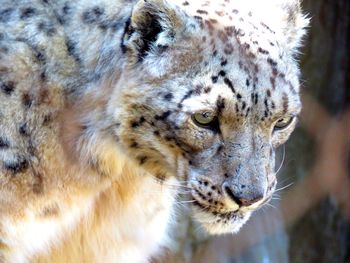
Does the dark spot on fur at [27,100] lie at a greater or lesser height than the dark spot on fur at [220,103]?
lesser

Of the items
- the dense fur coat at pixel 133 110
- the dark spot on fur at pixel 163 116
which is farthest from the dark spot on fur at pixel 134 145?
the dark spot on fur at pixel 163 116

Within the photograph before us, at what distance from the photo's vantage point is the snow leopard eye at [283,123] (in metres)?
3.15

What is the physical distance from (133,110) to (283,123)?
0.51m

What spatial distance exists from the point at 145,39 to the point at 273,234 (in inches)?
103

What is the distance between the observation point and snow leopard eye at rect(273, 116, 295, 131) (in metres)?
3.15

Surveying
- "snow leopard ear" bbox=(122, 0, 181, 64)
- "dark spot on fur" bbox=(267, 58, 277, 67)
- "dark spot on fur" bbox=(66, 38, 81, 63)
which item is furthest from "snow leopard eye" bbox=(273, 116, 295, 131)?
"dark spot on fur" bbox=(66, 38, 81, 63)

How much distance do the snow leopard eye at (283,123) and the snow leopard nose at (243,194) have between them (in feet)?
0.91

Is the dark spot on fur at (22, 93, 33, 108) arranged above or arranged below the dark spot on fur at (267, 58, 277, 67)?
below

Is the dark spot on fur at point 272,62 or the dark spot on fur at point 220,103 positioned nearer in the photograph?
the dark spot on fur at point 220,103

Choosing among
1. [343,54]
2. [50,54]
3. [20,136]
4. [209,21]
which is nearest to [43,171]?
[20,136]

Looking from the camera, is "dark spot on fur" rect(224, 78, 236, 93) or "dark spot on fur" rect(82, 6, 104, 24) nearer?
"dark spot on fur" rect(224, 78, 236, 93)

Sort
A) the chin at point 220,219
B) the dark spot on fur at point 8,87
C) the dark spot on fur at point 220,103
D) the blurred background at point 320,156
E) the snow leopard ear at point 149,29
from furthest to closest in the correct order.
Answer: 1. the blurred background at point 320,156
2. the dark spot on fur at point 8,87
3. the chin at point 220,219
4. the snow leopard ear at point 149,29
5. the dark spot on fur at point 220,103

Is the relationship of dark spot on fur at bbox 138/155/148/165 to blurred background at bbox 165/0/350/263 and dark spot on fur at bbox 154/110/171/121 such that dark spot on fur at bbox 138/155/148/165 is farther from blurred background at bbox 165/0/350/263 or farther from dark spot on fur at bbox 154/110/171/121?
blurred background at bbox 165/0/350/263

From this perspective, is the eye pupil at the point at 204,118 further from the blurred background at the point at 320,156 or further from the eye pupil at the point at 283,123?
the blurred background at the point at 320,156
